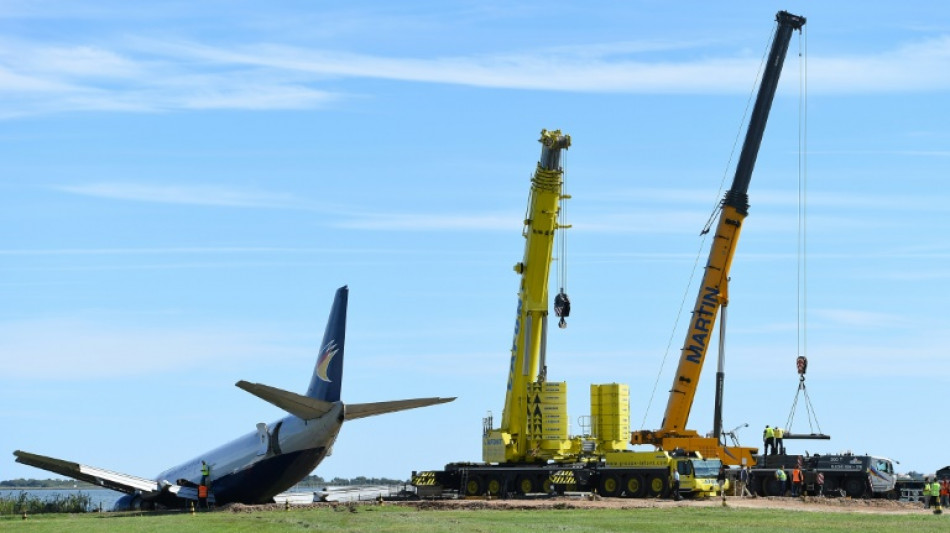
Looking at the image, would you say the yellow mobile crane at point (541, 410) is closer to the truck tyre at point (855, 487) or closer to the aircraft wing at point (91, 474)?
the truck tyre at point (855, 487)

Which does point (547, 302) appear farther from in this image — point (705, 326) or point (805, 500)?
point (805, 500)

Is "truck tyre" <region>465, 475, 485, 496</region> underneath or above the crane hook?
underneath

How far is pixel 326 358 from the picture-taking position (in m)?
46.3

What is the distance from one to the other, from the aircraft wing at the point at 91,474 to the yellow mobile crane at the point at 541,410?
12.6m

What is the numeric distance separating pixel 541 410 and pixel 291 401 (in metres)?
14.1

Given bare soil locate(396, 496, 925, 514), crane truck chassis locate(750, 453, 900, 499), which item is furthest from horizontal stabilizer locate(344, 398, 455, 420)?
crane truck chassis locate(750, 453, 900, 499)

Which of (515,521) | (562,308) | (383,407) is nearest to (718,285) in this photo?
(562,308)

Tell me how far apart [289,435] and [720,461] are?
58.1 ft

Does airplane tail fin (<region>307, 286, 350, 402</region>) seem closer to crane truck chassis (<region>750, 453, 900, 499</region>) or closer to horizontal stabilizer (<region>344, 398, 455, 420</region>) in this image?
horizontal stabilizer (<region>344, 398, 455, 420</region>)

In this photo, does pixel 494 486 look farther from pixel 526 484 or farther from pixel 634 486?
pixel 634 486

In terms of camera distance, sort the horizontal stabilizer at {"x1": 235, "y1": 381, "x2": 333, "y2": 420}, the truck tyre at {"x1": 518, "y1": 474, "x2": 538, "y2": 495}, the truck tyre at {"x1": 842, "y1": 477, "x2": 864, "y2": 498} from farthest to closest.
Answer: the truck tyre at {"x1": 842, "y1": 477, "x2": 864, "y2": 498}
the truck tyre at {"x1": 518, "y1": 474, "x2": 538, "y2": 495}
the horizontal stabilizer at {"x1": 235, "y1": 381, "x2": 333, "y2": 420}

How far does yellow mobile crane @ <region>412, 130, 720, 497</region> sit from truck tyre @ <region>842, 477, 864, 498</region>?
567cm

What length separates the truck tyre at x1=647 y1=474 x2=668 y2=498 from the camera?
52.4 metres

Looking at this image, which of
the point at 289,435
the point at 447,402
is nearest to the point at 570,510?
the point at 447,402
